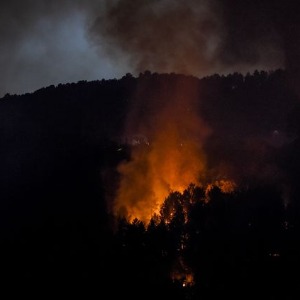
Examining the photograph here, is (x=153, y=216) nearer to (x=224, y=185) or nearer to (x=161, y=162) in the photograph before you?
(x=224, y=185)

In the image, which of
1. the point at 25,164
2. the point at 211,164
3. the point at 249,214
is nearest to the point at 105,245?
the point at 249,214

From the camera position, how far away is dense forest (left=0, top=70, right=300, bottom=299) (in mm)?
58250

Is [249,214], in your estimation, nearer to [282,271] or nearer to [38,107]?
[282,271]

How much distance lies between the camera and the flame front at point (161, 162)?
8381cm

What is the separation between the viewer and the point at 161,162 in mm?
98938

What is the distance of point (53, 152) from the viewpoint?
11631cm

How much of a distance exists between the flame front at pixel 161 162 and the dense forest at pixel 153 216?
2298mm

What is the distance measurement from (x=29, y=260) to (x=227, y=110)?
92582 millimetres

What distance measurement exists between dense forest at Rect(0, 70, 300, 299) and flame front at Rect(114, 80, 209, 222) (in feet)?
7.54

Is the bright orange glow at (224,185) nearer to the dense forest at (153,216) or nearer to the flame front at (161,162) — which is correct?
the dense forest at (153,216)

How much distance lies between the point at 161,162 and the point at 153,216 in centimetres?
2539

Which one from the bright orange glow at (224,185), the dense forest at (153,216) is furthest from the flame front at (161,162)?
the bright orange glow at (224,185)

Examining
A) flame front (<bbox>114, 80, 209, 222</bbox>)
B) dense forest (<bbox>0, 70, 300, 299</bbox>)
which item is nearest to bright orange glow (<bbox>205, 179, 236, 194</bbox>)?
dense forest (<bbox>0, 70, 300, 299</bbox>)

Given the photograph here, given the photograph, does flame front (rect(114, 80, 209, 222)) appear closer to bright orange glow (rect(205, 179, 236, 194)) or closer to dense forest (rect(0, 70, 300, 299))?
dense forest (rect(0, 70, 300, 299))
